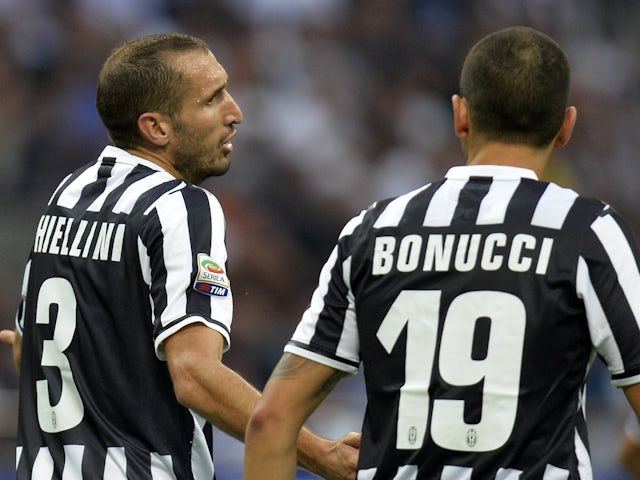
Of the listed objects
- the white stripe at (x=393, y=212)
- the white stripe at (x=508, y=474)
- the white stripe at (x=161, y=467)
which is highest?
the white stripe at (x=393, y=212)

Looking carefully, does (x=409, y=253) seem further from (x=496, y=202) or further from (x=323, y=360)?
(x=323, y=360)

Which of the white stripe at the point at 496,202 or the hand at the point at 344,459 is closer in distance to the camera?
the white stripe at the point at 496,202

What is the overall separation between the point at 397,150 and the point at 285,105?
3.57 ft

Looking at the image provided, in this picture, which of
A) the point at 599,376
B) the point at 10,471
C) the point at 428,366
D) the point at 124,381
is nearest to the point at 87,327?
the point at 124,381

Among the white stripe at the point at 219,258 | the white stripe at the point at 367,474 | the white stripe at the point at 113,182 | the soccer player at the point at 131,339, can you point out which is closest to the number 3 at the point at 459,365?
the white stripe at the point at 367,474

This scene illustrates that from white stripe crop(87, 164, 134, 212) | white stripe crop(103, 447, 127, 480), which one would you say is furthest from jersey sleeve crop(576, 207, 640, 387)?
white stripe crop(87, 164, 134, 212)

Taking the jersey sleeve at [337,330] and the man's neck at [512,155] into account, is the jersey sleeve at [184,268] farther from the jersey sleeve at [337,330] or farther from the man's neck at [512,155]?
the man's neck at [512,155]

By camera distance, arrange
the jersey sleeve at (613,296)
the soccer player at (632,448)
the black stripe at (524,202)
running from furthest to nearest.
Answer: the soccer player at (632,448) → the black stripe at (524,202) → the jersey sleeve at (613,296)

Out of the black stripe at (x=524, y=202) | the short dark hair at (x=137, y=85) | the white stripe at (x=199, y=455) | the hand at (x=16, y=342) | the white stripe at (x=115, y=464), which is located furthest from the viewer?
the hand at (x=16, y=342)

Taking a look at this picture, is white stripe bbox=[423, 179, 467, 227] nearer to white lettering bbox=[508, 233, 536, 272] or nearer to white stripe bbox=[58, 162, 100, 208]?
white lettering bbox=[508, 233, 536, 272]

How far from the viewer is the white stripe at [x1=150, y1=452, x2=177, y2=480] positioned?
3535mm

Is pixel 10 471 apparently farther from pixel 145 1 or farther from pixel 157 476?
pixel 145 1

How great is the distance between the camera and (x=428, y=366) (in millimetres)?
2912

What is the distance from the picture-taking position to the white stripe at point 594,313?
2816 mm
